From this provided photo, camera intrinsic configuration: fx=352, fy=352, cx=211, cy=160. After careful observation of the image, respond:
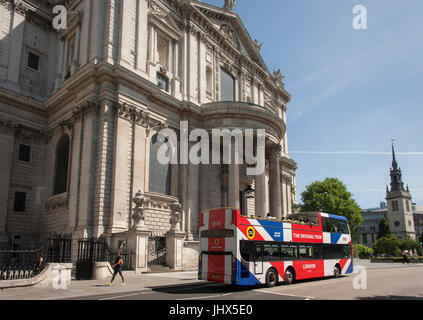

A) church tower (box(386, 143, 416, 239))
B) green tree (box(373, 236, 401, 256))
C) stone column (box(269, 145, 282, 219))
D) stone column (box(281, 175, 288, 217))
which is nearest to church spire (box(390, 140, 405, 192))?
church tower (box(386, 143, 416, 239))

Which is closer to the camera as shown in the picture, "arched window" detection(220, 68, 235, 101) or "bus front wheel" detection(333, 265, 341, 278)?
"bus front wheel" detection(333, 265, 341, 278)

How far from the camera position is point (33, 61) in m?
30.7

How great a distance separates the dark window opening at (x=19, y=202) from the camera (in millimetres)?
26938

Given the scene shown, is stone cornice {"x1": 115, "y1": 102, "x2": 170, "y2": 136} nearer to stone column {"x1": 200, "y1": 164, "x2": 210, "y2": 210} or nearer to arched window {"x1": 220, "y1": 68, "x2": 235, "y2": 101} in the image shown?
stone column {"x1": 200, "y1": 164, "x2": 210, "y2": 210}

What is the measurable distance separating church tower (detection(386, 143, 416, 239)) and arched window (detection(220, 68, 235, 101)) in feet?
351

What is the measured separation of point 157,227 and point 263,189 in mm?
10528

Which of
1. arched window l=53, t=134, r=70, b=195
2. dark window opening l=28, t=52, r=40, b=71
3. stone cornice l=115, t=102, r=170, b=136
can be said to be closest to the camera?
stone cornice l=115, t=102, r=170, b=136

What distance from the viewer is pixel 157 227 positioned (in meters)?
26.6

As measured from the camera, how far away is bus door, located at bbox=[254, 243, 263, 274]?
14.9 m

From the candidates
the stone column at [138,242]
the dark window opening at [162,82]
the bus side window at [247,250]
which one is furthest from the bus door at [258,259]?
the dark window opening at [162,82]

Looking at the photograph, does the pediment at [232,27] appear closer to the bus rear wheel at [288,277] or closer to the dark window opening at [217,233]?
the dark window opening at [217,233]

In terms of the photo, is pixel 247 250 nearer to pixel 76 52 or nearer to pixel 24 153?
pixel 24 153

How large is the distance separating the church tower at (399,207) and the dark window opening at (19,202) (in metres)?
126
